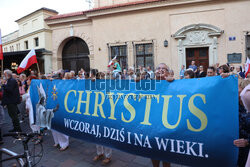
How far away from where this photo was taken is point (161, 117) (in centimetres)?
223

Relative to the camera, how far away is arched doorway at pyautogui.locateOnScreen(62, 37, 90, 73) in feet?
49.3

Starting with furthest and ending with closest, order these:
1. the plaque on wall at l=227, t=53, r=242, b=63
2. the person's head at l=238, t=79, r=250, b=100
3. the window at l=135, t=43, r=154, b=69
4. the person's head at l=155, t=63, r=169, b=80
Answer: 1. the window at l=135, t=43, r=154, b=69
2. the plaque on wall at l=227, t=53, r=242, b=63
3. the person's head at l=155, t=63, r=169, b=80
4. the person's head at l=238, t=79, r=250, b=100

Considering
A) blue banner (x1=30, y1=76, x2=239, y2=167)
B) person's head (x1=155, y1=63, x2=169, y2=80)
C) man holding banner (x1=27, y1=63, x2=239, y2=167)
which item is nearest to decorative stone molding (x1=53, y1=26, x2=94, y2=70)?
blue banner (x1=30, y1=76, x2=239, y2=167)

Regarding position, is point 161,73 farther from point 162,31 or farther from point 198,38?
point 162,31

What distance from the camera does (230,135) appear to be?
178cm

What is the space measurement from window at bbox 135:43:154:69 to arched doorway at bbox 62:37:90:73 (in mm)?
4776

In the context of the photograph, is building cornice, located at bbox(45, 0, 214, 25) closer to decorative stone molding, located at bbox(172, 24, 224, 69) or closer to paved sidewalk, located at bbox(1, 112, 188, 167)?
decorative stone molding, located at bbox(172, 24, 224, 69)

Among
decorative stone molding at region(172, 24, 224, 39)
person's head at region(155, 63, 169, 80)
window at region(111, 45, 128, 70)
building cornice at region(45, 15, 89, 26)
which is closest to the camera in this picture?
person's head at region(155, 63, 169, 80)

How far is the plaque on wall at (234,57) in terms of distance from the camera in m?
10.3

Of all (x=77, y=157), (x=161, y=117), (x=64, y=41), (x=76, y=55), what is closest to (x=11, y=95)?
(x=77, y=157)

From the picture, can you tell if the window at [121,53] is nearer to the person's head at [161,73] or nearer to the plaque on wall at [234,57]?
the plaque on wall at [234,57]

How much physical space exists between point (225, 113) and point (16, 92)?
5.41m

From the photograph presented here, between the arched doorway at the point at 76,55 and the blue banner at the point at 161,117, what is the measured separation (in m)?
12.0

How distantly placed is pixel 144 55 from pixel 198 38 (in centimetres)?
369
